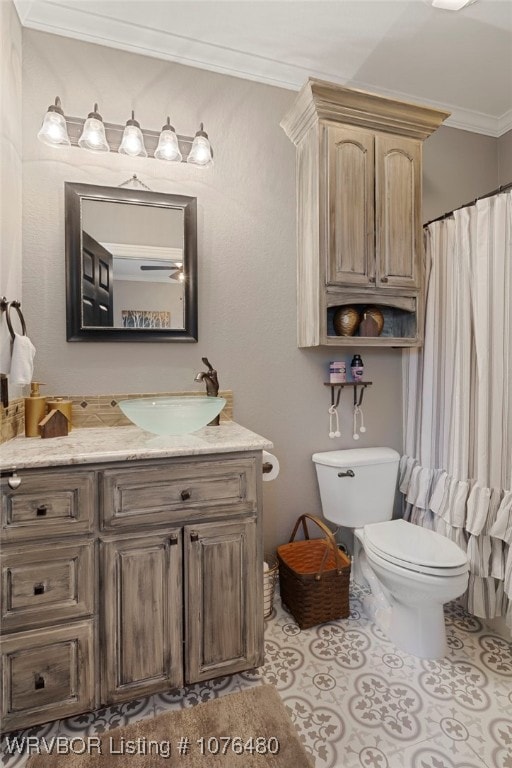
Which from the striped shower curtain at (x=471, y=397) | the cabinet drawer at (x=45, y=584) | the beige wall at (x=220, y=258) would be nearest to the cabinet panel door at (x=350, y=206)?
the beige wall at (x=220, y=258)

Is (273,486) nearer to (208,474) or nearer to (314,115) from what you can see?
(208,474)

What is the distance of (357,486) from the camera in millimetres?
2131

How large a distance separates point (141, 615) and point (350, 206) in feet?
6.47

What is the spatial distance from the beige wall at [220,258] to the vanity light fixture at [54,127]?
97mm

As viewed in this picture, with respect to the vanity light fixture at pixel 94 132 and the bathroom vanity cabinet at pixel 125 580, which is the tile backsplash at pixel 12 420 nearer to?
the bathroom vanity cabinet at pixel 125 580

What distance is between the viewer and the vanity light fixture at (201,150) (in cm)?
A: 191

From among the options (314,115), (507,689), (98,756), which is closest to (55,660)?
(98,756)

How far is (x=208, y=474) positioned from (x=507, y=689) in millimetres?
1404

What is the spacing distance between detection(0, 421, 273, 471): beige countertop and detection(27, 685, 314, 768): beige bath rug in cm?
88

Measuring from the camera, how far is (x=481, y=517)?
1861 millimetres

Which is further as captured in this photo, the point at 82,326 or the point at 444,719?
the point at 82,326

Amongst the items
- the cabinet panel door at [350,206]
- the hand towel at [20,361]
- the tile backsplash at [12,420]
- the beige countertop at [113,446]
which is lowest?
the beige countertop at [113,446]

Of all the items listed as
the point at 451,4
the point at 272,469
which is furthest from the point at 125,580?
the point at 451,4

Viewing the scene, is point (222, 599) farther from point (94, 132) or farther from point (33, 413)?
point (94, 132)
